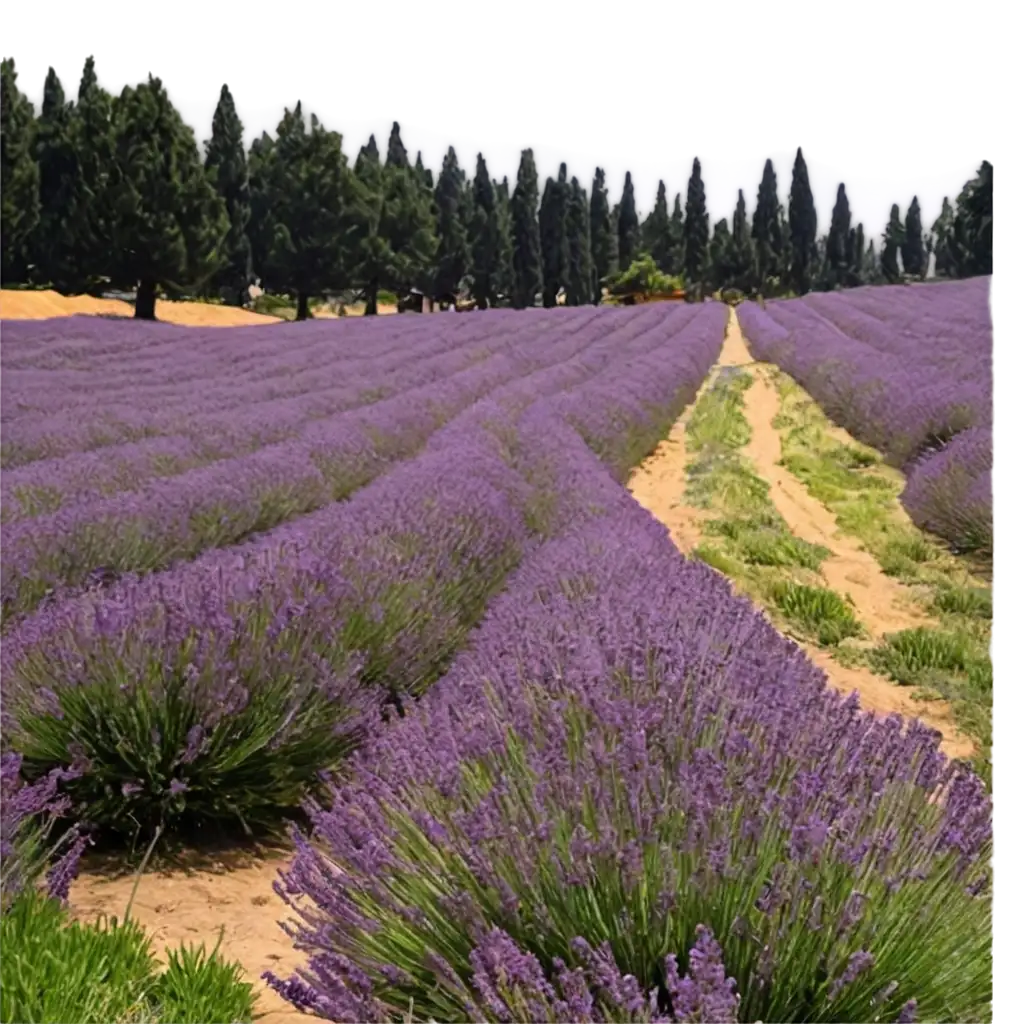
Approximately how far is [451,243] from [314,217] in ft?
41.0

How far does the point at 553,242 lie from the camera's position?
56.6 metres

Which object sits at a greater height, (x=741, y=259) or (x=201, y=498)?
(x=741, y=259)

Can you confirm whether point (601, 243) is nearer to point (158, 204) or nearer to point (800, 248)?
point (800, 248)

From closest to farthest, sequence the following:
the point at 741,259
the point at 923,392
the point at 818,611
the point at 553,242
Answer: the point at 818,611 < the point at 923,392 < the point at 553,242 < the point at 741,259

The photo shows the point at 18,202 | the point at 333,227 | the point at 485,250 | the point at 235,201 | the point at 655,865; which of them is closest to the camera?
the point at 655,865

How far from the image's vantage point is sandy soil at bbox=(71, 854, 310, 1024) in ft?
8.00

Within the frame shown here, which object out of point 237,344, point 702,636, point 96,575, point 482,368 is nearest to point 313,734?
point 702,636

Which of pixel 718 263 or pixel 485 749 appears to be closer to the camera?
pixel 485 749

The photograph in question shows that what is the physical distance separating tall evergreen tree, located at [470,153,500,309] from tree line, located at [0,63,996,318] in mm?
97

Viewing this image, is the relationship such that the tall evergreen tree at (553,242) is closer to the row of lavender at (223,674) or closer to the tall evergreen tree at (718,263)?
the tall evergreen tree at (718,263)

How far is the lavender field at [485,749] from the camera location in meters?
1.53

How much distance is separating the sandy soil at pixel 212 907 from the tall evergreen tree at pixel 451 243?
164 ft

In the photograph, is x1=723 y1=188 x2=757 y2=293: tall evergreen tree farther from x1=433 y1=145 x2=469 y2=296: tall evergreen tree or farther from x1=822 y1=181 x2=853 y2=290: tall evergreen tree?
x1=433 y1=145 x2=469 y2=296: tall evergreen tree

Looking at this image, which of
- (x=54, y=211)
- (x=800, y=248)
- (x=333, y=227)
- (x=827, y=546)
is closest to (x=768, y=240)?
(x=800, y=248)
